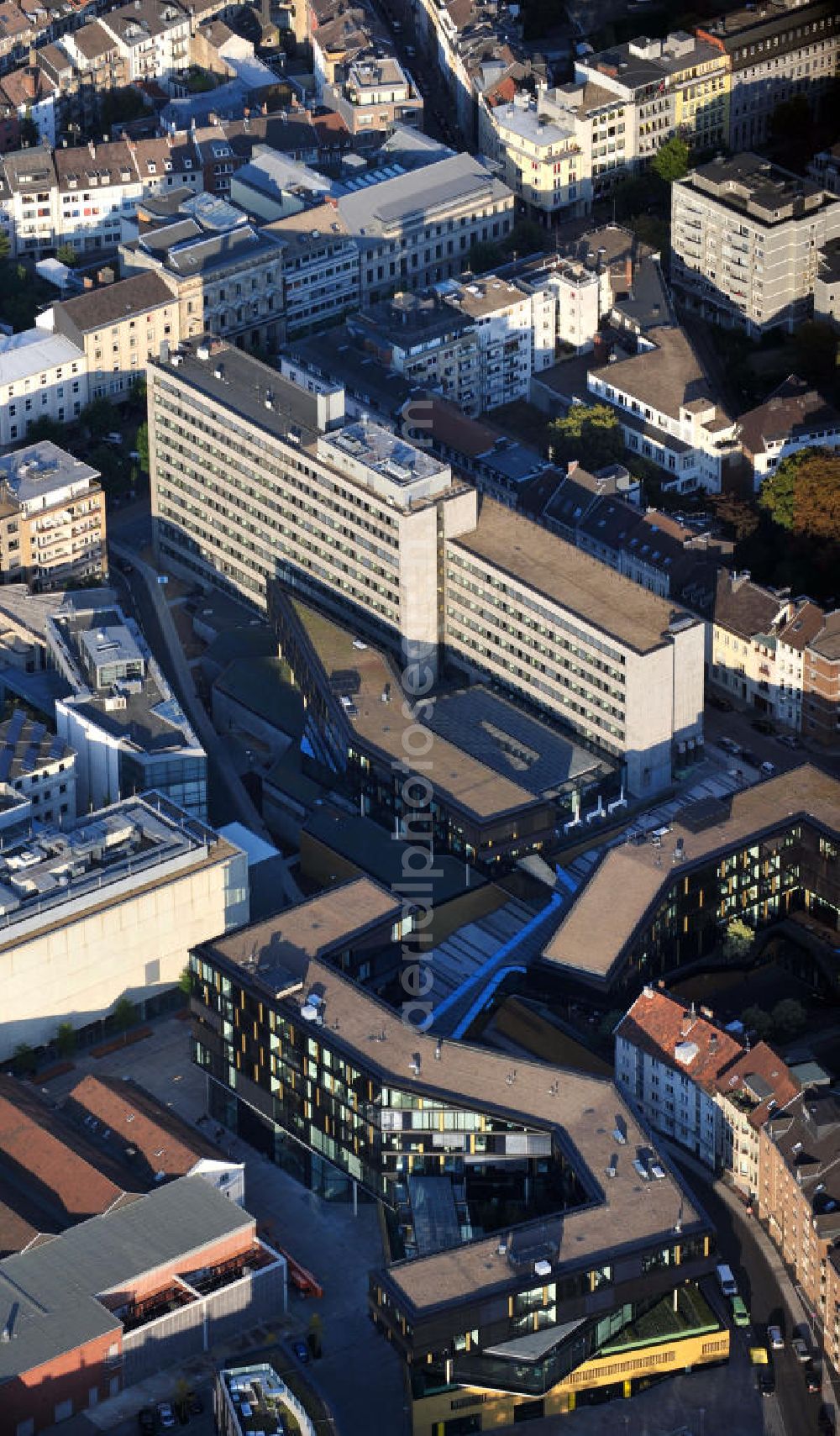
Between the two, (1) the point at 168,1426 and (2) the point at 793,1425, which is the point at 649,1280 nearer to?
(2) the point at 793,1425

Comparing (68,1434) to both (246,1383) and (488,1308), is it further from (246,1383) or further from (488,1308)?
(488,1308)

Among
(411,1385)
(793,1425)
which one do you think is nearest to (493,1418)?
(411,1385)

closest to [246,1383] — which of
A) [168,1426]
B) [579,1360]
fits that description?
[168,1426]

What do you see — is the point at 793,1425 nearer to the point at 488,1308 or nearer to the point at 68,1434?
the point at 488,1308

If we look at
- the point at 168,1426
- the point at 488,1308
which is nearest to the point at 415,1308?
the point at 488,1308

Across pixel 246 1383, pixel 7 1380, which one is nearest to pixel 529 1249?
pixel 246 1383
